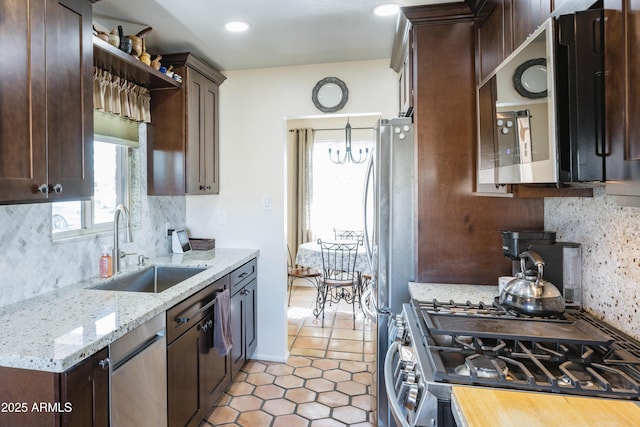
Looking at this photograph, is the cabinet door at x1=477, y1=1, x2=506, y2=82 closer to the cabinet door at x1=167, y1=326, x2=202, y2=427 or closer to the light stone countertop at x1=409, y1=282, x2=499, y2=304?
the light stone countertop at x1=409, y1=282, x2=499, y2=304

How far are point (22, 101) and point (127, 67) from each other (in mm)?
1010

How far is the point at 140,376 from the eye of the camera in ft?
4.93

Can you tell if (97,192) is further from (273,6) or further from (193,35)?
(273,6)

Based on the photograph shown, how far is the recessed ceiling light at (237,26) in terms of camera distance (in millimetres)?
2215

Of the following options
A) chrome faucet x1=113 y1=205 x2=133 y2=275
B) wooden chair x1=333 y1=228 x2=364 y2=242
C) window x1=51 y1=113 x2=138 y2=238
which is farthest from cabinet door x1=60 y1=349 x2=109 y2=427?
wooden chair x1=333 y1=228 x2=364 y2=242

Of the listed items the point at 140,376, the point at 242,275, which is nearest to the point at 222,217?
the point at 242,275

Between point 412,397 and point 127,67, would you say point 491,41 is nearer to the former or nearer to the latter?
point 412,397

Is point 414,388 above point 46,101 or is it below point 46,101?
below

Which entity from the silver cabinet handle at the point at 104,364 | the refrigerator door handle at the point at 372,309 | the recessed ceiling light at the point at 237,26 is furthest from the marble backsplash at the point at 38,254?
the refrigerator door handle at the point at 372,309

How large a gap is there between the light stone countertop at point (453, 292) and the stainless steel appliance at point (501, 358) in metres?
0.25

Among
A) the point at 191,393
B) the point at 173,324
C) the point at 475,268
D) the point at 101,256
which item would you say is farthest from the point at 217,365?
the point at 475,268

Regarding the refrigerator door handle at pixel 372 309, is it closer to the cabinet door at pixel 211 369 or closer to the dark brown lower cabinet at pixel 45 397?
the cabinet door at pixel 211 369

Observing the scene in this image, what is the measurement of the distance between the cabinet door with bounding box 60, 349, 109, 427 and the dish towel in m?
0.93

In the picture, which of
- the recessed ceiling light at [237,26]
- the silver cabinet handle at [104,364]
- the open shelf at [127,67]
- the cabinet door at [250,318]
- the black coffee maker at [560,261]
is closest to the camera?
the silver cabinet handle at [104,364]
